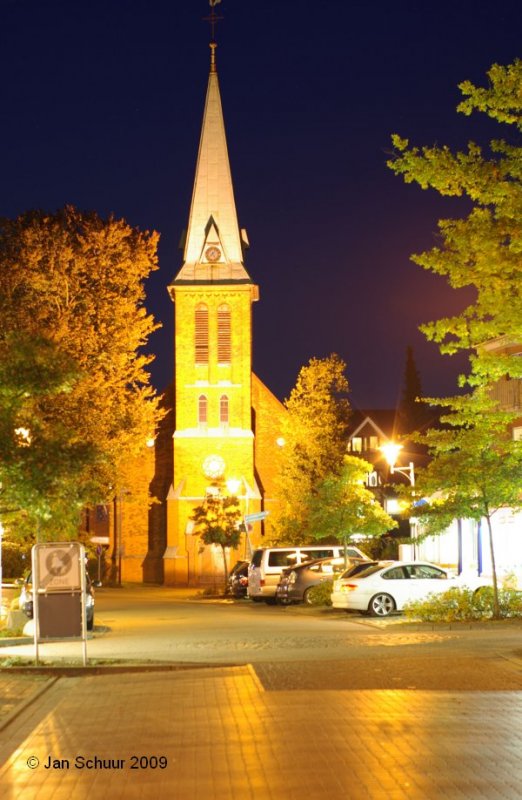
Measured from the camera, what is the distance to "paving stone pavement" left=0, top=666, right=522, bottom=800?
27.5ft

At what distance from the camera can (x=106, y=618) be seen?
3244 cm

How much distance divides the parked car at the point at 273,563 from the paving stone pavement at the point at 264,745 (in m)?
23.6

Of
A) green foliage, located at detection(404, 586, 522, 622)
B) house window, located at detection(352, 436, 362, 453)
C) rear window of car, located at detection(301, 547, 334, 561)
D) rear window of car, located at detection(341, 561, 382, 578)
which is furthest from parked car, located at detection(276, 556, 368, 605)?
house window, located at detection(352, 436, 362, 453)

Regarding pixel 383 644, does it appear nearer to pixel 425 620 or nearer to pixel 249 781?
pixel 425 620

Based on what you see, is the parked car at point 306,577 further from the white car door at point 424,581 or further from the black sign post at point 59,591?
the black sign post at point 59,591

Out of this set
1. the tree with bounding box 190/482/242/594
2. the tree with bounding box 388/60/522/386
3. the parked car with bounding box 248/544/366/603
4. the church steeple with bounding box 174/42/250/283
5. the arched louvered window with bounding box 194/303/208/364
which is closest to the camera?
the tree with bounding box 388/60/522/386

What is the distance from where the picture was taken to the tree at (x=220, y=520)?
184 ft

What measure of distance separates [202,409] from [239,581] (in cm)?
2470

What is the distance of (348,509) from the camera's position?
127ft

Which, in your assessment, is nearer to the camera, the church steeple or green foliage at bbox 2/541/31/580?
green foliage at bbox 2/541/31/580

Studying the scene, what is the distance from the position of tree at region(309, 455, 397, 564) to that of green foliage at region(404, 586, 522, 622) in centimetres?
1298

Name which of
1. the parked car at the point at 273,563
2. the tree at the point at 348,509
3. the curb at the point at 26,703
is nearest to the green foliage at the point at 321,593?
the parked car at the point at 273,563

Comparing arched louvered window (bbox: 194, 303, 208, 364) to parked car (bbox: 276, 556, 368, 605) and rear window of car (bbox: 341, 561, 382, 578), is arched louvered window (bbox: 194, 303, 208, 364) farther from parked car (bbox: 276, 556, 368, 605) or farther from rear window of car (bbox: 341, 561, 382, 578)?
rear window of car (bbox: 341, 561, 382, 578)

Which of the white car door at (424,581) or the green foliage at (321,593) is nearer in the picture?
the white car door at (424,581)
